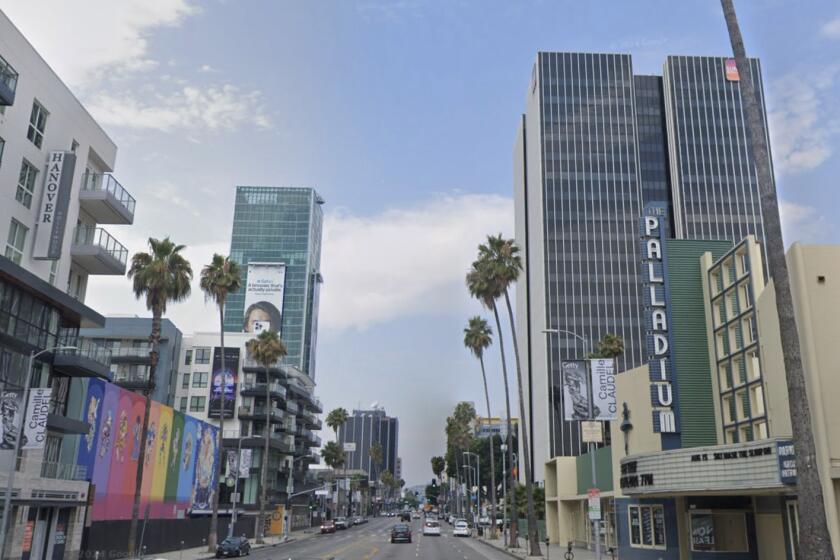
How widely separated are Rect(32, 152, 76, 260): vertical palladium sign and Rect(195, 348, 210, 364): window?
5992cm

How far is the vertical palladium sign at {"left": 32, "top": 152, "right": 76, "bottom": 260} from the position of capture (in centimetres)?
3509

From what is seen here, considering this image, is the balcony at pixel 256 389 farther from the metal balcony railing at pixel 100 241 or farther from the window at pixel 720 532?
the window at pixel 720 532

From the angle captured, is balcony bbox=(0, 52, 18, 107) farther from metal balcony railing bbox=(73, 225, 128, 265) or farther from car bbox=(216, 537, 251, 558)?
car bbox=(216, 537, 251, 558)

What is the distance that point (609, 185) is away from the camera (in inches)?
4535

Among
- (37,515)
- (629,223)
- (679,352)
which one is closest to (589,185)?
(629,223)

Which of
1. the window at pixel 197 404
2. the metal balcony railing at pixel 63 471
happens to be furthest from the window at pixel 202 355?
the metal balcony railing at pixel 63 471

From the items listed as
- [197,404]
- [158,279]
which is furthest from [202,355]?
[158,279]

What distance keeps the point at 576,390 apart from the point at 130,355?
2677 inches

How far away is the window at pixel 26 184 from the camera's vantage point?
113ft

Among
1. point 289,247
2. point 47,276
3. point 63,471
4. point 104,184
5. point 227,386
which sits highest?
point 289,247

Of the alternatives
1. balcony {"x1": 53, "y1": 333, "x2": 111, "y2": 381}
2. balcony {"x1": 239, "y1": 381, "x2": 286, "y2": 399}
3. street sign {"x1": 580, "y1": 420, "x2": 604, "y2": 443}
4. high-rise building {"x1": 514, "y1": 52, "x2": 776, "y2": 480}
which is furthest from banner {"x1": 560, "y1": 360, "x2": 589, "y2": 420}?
high-rise building {"x1": 514, "y1": 52, "x2": 776, "y2": 480}

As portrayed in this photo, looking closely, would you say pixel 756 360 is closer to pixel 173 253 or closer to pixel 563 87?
pixel 173 253

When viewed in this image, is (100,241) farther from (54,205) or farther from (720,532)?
(720,532)

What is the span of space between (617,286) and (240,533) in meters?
69.5
